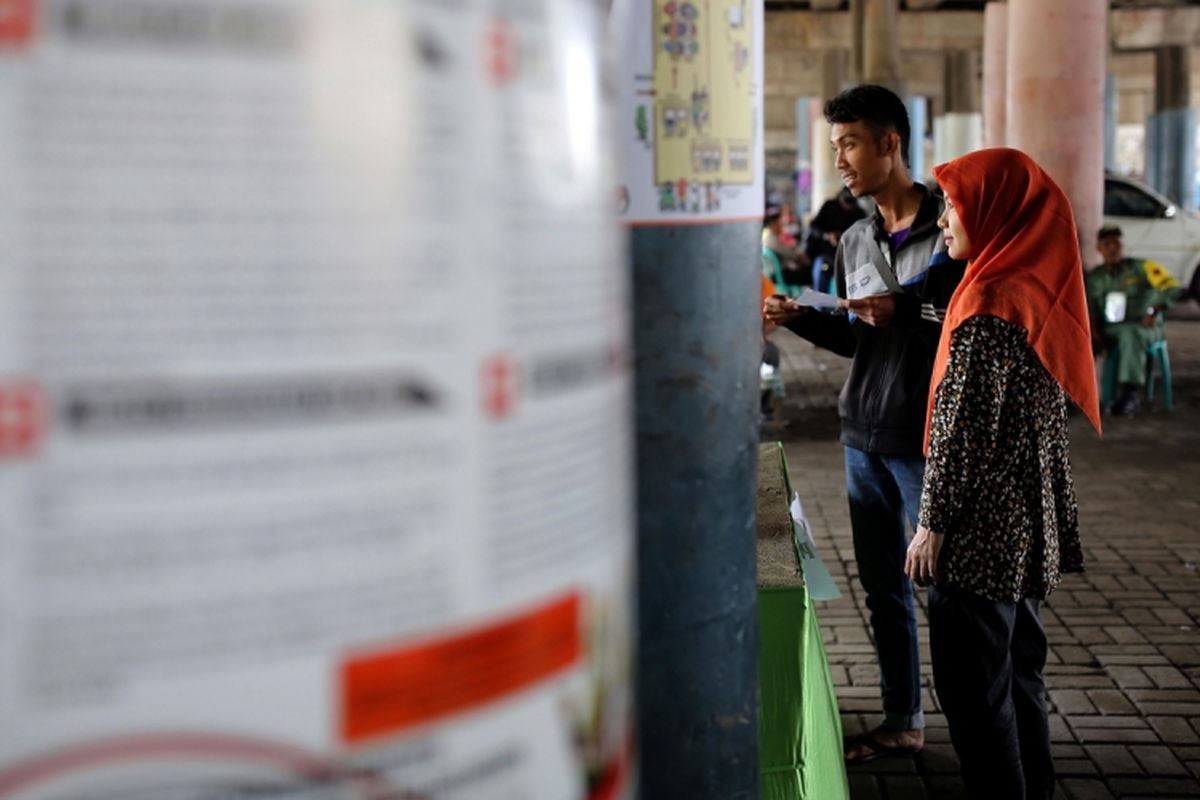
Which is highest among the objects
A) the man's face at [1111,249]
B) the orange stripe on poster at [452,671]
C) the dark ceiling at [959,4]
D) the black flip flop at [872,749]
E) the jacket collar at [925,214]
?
the dark ceiling at [959,4]

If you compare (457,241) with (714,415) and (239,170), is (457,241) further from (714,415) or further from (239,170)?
(714,415)

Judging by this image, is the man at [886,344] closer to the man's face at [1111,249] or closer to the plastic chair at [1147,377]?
the man's face at [1111,249]

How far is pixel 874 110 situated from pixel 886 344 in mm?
692

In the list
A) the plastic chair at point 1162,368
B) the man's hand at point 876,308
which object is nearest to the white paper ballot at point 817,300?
the man's hand at point 876,308

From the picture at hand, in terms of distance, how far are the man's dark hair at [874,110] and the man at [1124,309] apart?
7717 millimetres

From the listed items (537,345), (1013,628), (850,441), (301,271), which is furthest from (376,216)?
(850,441)

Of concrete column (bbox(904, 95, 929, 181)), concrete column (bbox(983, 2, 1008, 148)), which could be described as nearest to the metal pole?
concrete column (bbox(983, 2, 1008, 148))

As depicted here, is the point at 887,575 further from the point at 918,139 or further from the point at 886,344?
the point at 918,139

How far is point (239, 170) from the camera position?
1004 mm

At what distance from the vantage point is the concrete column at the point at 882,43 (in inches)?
1008

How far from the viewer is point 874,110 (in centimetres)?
410

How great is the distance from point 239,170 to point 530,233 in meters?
0.27

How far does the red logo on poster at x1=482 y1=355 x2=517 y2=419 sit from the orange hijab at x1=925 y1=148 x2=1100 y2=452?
2288mm

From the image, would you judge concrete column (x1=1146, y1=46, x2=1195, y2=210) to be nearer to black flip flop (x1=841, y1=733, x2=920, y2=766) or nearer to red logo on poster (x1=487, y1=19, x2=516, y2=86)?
black flip flop (x1=841, y1=733, x2=920, y2=766)
